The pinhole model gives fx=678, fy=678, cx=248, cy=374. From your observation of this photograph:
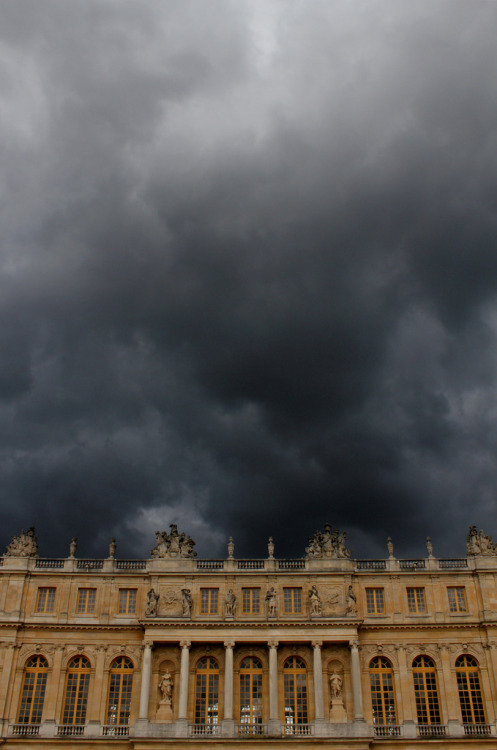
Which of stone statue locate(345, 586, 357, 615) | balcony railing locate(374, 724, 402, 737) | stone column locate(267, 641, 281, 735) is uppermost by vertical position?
stone statue locate(345, 586, 357, 615)

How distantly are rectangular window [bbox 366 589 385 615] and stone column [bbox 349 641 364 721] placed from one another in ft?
11.5

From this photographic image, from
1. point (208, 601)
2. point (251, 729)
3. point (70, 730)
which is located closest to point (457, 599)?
point (251, 729)

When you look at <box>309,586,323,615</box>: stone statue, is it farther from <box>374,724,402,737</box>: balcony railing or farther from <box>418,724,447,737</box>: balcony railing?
<box>418,724,447,737</box>: balcony railing

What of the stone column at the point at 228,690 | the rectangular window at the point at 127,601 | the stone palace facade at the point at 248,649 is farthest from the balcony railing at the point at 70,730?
the stone column at the point at 228,690

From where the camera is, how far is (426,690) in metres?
49.9

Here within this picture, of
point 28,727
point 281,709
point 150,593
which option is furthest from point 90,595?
point 281,709

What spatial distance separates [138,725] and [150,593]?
8.88 m

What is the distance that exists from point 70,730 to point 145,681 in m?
6.30

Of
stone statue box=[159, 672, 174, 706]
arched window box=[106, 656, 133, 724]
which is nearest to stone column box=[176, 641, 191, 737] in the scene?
stone statue box=[159, 672, 174, 706]

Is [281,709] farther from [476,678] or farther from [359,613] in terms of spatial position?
[476,678]

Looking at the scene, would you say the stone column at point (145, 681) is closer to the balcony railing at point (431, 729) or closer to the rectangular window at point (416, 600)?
the balcony railing at point (431, 729)

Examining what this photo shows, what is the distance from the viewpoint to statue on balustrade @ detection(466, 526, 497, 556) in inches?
2108

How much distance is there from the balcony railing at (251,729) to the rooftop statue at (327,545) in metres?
12.6

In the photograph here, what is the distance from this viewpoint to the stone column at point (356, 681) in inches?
1875
